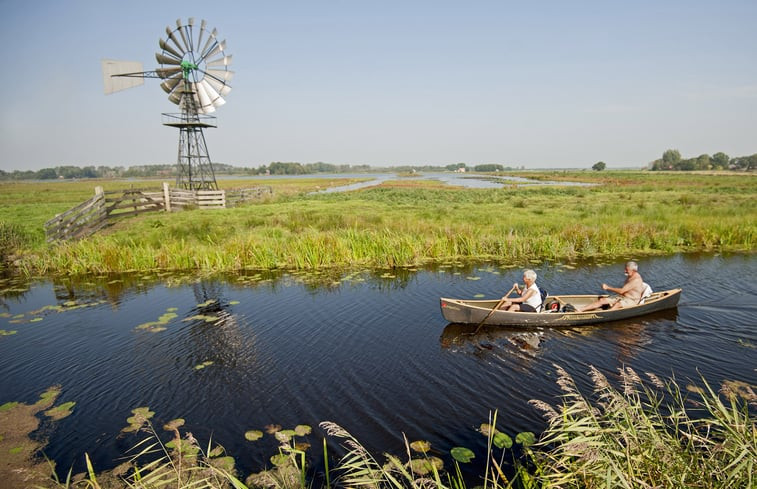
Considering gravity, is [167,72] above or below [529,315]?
above

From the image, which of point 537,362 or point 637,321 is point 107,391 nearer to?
point 537,362

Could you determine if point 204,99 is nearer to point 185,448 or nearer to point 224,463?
point 185,448

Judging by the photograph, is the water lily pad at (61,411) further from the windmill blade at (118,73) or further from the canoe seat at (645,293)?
the windmill blade at (118,73)

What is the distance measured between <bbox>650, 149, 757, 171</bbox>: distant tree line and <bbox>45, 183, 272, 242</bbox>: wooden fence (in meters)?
169

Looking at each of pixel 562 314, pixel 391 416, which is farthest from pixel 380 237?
pixel 391 416

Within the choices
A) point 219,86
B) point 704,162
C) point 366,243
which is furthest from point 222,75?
point 704,162

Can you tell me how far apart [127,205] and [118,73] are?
33.6ft

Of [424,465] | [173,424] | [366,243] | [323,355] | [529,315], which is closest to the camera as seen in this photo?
[424,465]

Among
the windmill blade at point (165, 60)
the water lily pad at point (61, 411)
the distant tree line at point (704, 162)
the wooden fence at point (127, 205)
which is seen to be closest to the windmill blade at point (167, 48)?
the windmill blade at point (165, 60)

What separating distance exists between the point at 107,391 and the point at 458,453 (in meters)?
7.04

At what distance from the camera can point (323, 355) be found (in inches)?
363

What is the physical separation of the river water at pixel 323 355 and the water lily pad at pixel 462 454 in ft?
0.58

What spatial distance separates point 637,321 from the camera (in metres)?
10.9

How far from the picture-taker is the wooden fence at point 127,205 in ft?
64.6
